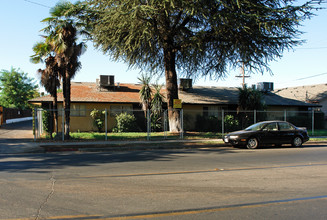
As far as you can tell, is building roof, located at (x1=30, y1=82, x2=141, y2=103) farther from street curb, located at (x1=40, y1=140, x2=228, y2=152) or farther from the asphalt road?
the asphalt road

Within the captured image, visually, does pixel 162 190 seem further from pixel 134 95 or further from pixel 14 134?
pixel 134 95

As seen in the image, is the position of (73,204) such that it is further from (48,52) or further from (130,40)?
(48,52)

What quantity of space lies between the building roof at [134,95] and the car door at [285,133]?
10.6 meters

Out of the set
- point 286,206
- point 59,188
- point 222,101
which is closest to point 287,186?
point 286,206

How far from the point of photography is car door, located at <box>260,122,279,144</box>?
1555 centimetres

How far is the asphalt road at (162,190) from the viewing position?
4.93m

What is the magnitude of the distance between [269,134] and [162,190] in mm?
10784

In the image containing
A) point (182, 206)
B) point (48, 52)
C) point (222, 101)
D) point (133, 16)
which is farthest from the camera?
point (222, 101)

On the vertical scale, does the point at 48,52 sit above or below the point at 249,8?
below

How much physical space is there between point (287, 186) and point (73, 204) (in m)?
4.78

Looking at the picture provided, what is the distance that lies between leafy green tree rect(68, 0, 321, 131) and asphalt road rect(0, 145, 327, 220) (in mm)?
9708

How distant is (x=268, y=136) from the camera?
1559 centimetres

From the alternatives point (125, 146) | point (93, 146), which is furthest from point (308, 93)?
point (93, 146)

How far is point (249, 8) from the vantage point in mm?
17609
